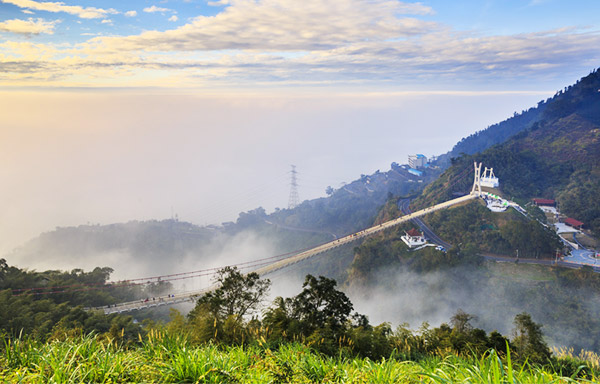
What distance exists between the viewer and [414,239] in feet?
76.8

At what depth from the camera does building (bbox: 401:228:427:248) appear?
76.4ft

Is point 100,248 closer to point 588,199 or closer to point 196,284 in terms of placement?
point 196,284

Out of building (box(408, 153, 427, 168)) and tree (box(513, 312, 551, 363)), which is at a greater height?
tree (box(513, 312, 551, 363))

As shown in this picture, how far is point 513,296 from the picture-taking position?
18.1 metres

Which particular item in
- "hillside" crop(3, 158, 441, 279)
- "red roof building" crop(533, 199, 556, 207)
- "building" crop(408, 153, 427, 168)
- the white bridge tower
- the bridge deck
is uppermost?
the white bridge tower

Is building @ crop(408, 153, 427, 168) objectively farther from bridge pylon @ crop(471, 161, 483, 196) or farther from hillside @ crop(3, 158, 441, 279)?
bridge pylon @ crop(471, 161, 483, 196)

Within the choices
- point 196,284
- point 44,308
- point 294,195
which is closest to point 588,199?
point 44,308

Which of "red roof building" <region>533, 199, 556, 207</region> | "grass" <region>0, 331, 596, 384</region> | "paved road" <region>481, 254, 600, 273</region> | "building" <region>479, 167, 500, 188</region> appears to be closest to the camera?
"grass" <region>0, 331, 596, 384</region>

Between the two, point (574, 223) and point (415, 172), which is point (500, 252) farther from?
point (415, 172)

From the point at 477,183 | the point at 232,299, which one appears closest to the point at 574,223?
the point at 477,183

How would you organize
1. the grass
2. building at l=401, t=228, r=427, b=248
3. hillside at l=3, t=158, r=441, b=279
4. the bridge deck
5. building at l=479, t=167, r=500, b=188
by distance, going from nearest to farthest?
the grass → the bridge deck → building at l=401, t=228, r=427, b=248 → building at l=479, t=167, r=500, b=188 → hillside at l=3, t=158, r=441, b=279

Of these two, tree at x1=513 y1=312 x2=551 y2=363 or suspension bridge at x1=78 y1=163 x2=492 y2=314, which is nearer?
tree at x1=513 y1=312 x2=551 y2=363

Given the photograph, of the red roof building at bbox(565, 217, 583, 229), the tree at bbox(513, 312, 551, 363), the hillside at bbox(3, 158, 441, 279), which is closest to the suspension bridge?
the red roof building at bbox(565, 217, 583, 229)

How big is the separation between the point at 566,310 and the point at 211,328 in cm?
1716
